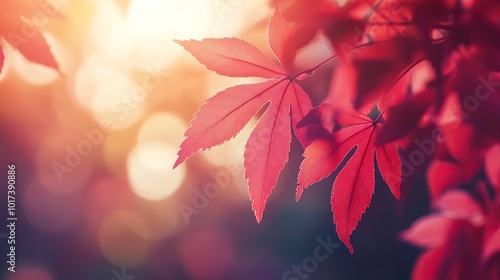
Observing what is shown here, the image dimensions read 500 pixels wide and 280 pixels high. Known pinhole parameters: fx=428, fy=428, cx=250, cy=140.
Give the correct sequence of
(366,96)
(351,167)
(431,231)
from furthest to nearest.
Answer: (431,231) → (351,167) → (366,96)

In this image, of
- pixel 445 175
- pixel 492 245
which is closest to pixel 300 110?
pixel 445 175

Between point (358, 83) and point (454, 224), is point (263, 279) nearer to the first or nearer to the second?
point (454, 224)

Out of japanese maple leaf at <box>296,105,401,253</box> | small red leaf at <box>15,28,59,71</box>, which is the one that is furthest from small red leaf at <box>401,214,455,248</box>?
small red leaf at <box>15,28,59,71</box>

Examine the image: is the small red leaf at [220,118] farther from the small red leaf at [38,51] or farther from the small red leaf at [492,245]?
the small red leaf at [492,245]

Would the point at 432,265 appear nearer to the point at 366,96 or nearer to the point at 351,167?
the point at 351,167

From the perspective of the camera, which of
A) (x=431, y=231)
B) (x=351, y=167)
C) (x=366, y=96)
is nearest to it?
(x=366, y=96)

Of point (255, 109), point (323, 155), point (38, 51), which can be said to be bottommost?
point (323, 155)

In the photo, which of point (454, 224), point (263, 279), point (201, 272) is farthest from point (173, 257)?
point (454, 224)
